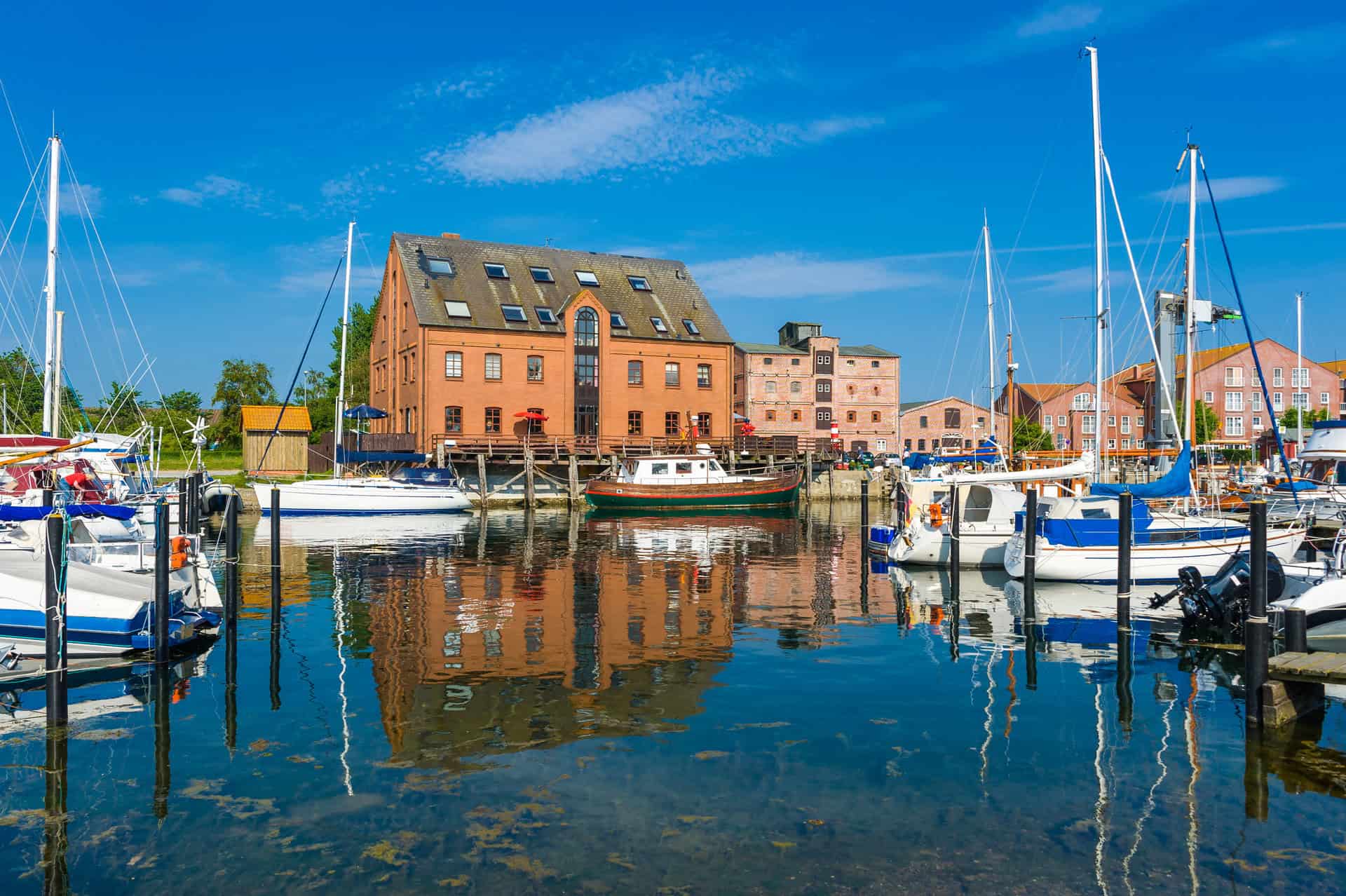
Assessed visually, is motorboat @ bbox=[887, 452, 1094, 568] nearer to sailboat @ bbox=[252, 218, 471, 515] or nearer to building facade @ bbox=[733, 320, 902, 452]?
sailboat @ bbox=[252, 218, 471, 515]

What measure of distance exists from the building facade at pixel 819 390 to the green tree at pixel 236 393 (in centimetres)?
3640

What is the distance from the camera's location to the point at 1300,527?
2280cm

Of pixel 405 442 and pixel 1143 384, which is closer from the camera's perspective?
pixel 405 442

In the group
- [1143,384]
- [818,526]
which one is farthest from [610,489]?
[1143,384]

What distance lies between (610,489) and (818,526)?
1106 cm

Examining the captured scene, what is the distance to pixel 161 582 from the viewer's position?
44.0ft

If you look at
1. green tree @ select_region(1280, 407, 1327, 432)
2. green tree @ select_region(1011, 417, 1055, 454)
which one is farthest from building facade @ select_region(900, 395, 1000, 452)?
green tree @ select_region(1280, 407, 1327, 432)

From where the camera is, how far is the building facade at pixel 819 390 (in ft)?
248

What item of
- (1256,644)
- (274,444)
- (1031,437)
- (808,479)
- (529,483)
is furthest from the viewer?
(1031,437)

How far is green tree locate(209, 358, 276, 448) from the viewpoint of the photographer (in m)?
72.5

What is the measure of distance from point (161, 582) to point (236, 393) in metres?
65.1

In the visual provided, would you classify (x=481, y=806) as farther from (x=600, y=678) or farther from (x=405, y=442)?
(x=405, y=442)

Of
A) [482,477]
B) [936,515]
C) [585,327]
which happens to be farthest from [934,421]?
[936,515]

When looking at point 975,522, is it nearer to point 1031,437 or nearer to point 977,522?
point 977,522
